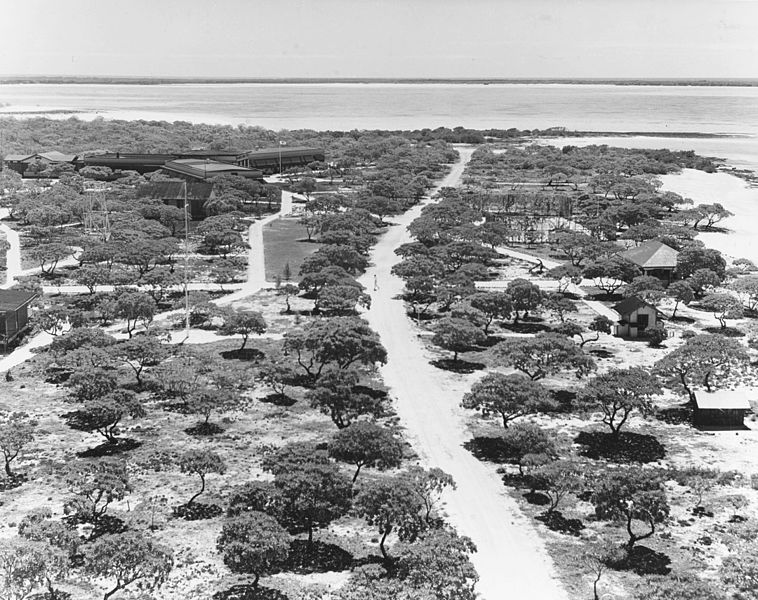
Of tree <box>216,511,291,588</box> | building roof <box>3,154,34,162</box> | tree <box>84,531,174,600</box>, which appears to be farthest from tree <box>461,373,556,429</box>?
building roof <box>3,154,34,162</box>

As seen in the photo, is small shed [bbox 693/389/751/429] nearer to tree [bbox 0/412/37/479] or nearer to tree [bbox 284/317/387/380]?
tree [bbox 284/317/387/380]

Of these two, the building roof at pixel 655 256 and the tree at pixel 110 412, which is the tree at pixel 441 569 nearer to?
the tree at pixel 110 412

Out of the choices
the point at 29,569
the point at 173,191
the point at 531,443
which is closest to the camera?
the point at 29,569

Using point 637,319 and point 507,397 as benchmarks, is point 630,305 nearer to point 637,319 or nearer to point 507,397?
point 637,319

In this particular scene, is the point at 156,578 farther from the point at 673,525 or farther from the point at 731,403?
the point at 731,403

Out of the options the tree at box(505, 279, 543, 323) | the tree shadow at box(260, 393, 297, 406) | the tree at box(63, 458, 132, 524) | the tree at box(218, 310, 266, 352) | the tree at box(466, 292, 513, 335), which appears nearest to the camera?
the tree at box(63, 458, 132, 524)

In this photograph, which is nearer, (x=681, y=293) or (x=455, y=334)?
(x=455, y=334)

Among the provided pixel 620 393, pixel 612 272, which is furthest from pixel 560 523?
pixel 612 272
